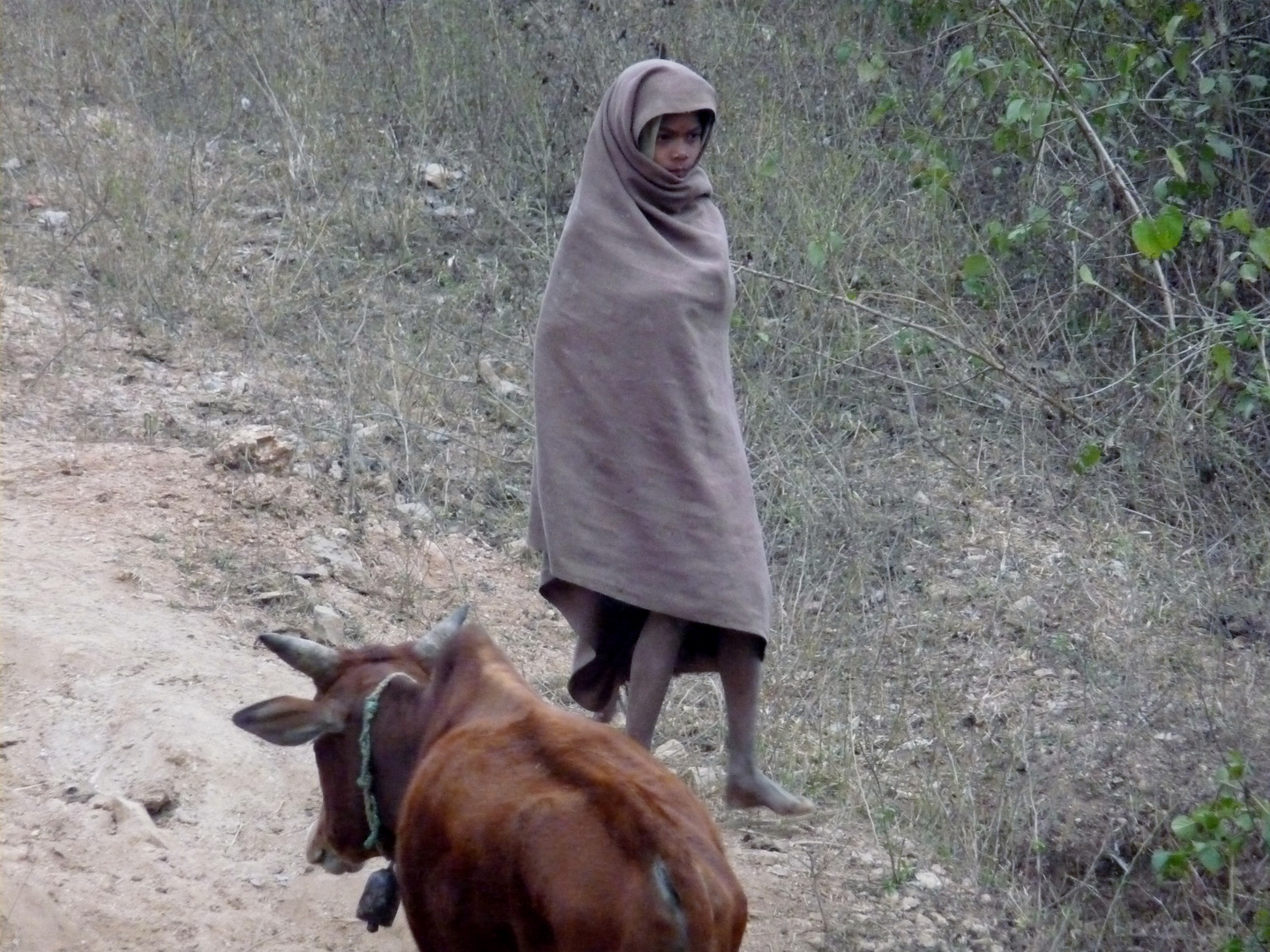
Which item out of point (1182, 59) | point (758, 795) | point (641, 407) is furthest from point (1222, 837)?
point (1182, 59)

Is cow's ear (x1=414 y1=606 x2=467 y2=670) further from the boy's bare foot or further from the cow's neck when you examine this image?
the boy's bare foot

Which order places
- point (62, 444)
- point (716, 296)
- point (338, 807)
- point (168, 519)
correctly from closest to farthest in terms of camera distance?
1. point (338, 807)
2. point (716, 296)
3. point (168, 519)
4. point (62, 444)

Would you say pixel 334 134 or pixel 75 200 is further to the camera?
pixel 334 134

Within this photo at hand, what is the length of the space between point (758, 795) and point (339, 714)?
115 centimetres

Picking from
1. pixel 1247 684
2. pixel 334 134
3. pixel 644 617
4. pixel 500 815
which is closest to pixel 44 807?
pixel 644 617

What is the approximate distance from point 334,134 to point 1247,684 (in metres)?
5.94

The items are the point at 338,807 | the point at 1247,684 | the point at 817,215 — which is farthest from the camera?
the point at 817,215

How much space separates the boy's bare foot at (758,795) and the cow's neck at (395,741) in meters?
0.99

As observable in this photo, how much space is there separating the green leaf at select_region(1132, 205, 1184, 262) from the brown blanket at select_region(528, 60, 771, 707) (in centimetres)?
194

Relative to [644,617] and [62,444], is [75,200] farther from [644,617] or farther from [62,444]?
[644,617]

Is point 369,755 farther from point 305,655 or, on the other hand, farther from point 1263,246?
point 1263,246

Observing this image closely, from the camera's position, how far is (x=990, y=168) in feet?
26.8

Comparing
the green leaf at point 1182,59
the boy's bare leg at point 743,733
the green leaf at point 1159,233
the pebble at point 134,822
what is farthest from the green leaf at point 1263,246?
the pebble at point 134,822

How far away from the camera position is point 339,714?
3158 millimetres
